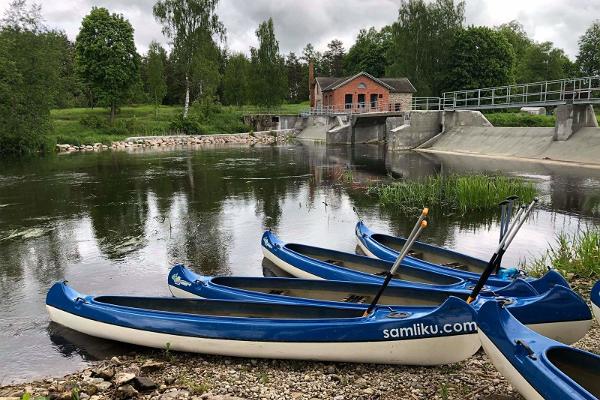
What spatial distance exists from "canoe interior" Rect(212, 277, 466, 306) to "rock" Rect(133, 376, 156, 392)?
2.76 meters

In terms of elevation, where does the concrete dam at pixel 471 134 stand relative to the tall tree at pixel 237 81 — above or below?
below

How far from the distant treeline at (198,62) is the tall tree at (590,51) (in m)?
0.14

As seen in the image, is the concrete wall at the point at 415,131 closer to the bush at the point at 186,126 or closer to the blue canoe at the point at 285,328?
the bush at the point at 186,126

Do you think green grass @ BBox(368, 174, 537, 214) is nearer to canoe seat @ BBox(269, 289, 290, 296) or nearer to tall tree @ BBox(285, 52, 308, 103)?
canoe seat @ BBox(269, 289, 290, 296)

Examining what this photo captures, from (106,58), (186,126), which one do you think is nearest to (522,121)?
(186,126)

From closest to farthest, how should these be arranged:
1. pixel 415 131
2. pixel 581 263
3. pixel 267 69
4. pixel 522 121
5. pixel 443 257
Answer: pixel 581 263, pixel 443 257, pixel 415 131, pixel 522 121, pixel 267 69

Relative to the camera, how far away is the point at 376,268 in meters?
10.6

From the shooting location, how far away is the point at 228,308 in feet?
26.7

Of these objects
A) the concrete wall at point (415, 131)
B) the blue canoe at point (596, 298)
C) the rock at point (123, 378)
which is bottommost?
the rock at point (123, 378)

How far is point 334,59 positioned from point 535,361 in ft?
367

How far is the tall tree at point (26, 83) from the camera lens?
45.7m

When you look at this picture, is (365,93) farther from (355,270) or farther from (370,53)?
(355,270)

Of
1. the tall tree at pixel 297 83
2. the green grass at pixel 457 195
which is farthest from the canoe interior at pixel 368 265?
the tall tree at pixel 297 83

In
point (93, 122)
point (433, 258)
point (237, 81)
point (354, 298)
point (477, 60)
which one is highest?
point (477, 60)
